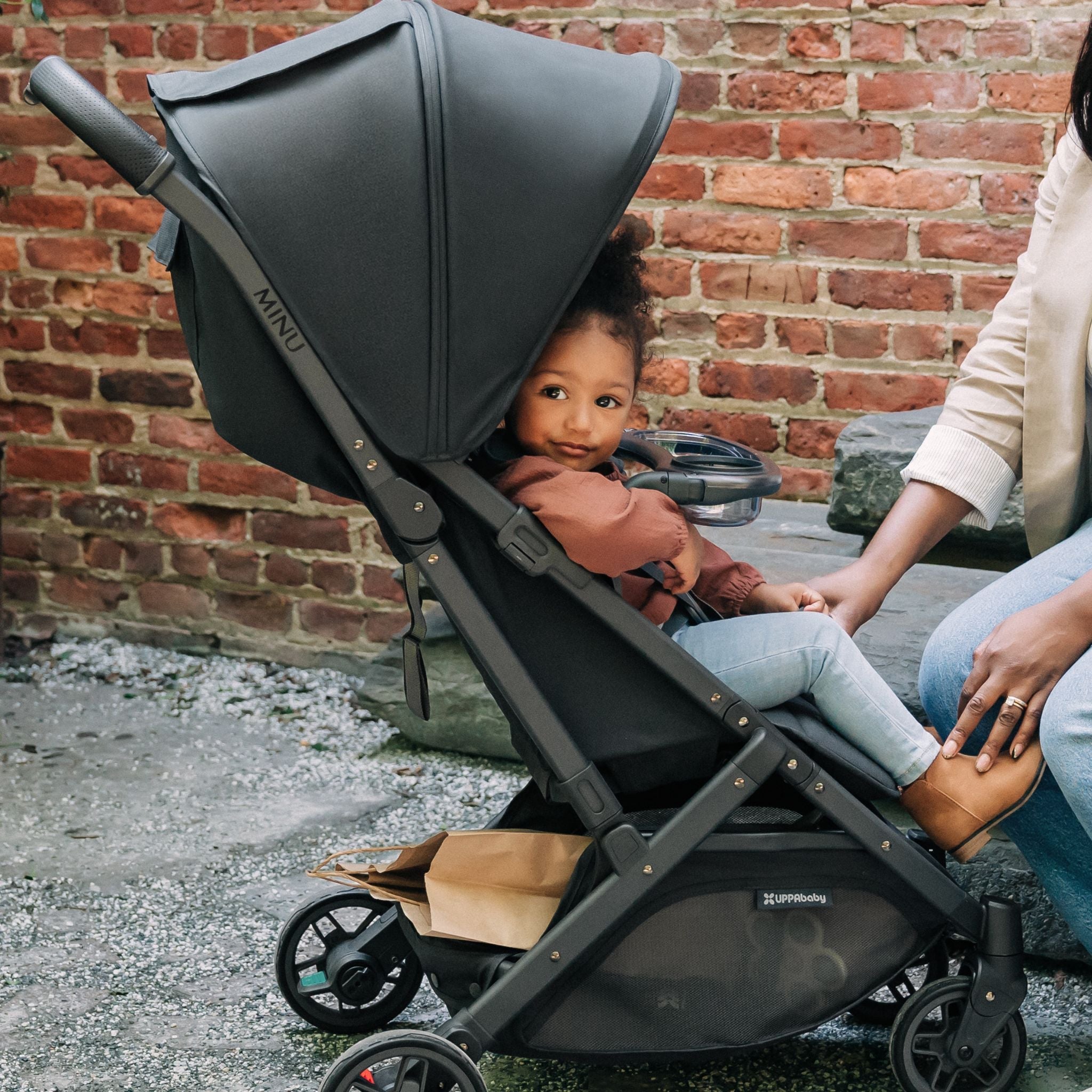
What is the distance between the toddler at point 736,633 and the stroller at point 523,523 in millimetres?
46

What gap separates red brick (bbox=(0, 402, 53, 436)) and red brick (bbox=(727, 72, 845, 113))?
1.79 m

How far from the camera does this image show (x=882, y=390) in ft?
8.91

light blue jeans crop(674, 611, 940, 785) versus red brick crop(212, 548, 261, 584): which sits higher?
light blue jeans crop(674, 611, 940, 785)

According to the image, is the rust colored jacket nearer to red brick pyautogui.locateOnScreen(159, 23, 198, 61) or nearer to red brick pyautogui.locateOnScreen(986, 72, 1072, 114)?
red brick pyautogui.locateOnScreen(986, 72, 1072, 114)

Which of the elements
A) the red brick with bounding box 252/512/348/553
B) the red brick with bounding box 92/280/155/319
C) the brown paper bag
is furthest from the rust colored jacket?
the red brick with bounding box 92/280/155/319

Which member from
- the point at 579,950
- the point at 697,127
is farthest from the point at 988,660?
the point at 697,127

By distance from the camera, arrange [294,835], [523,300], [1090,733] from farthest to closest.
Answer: [294,835] → [1090,733] → [523,300]

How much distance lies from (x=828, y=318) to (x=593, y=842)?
64.2 inches

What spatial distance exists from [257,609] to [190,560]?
0.21 m

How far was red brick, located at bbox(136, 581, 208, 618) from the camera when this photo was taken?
3.22 meters

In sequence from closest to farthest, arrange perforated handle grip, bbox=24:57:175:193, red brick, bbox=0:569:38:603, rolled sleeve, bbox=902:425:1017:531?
perforated handle grip, bbox=24:57:175:193
rolled sleeve, bbox=902:425:1017:531
red brick, bbox=0:569:38:603

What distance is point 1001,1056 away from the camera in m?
1.48

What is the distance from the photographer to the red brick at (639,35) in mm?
2725

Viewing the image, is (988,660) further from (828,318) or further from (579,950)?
(828,318)
